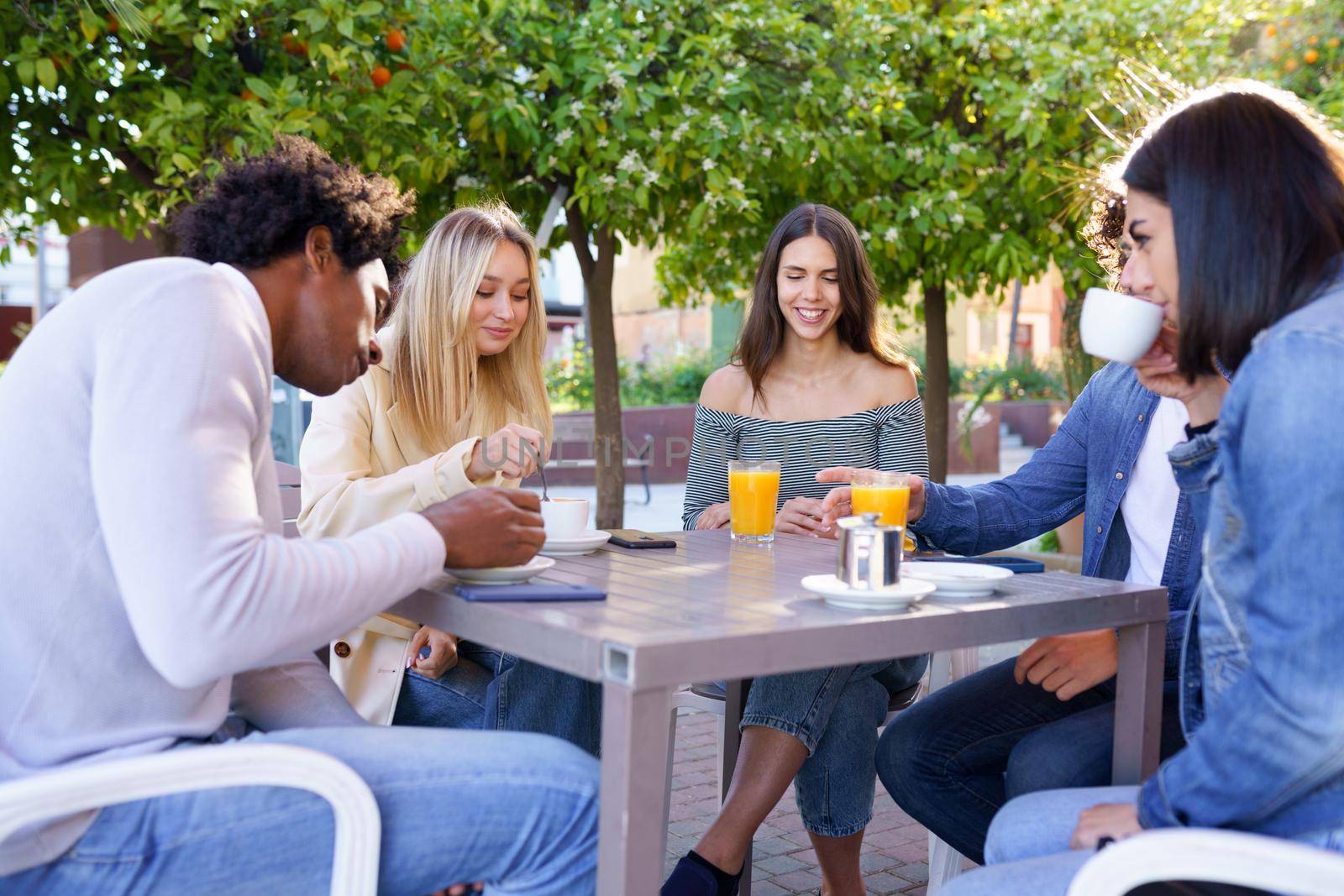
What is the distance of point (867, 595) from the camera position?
4.97 feet

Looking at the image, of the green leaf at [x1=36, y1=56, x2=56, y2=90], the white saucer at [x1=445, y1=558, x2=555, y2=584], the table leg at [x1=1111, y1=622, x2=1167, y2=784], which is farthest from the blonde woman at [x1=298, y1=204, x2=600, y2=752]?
the green leaf at [x1=36, y1=56, x2=56, y2=90]

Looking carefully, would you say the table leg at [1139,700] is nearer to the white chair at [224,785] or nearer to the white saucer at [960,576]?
the white saucer at [960,576]

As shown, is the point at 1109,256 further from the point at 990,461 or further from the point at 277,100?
the point at 990,461

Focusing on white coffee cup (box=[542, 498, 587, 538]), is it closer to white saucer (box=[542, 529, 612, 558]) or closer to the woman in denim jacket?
white saucer (box=[542, 529, 612, 558])

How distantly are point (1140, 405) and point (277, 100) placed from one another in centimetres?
273

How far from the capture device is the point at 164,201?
4078mm

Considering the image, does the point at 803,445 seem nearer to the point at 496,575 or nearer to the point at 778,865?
the point at 778,865

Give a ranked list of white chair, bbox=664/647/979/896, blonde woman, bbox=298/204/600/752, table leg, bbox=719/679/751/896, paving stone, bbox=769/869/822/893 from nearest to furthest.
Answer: blonde woman, bbox=298/204/600/752 → white chair, bbox=664/647/979/896 → table leg, bbox=719/679/751/896 → paving stone, bbox=769/869/822/893

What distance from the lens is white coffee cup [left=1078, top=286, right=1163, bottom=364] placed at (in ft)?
5.35

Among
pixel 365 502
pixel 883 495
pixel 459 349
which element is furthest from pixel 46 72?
pixel 883 495

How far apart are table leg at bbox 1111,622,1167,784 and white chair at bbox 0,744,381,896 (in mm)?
1088

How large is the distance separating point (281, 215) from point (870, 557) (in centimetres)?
90

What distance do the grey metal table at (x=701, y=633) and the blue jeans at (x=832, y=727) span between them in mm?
387

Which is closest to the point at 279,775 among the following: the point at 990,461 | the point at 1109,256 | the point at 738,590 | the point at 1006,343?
the point at 738,590
